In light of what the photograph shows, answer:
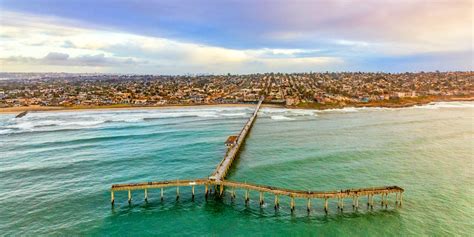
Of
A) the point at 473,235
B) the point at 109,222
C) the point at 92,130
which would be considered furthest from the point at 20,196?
the point at 473,235

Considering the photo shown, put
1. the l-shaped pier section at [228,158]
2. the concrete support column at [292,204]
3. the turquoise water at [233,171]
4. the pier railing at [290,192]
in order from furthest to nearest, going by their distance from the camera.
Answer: the l-shaped pier section at [228,158]
the concrete support column at [292,204]
the pier railing at [290,192]
the turquoise water at [233,171]

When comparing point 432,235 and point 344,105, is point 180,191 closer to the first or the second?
point 432,235

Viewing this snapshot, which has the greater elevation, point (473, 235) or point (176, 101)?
point (176, 101)

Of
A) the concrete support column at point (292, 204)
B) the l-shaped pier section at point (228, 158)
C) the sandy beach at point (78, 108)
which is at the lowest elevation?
the concrete support column at point (292, 204)

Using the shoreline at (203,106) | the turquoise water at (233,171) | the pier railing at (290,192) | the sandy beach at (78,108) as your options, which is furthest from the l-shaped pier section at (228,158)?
the sandy beach at (78,108)

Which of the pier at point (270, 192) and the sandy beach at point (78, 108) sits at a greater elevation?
the sandy beach at point (78, 108)

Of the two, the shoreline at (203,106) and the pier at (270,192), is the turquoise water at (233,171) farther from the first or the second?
the shoreline at (203,106)

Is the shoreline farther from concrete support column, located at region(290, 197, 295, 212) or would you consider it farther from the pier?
concrete support column, located at region(290, 197, 295, 212)

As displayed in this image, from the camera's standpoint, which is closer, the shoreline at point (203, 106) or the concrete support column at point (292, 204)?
the concrete support column at point (292, 204)

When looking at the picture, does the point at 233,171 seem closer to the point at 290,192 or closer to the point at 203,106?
the point at 290,192
